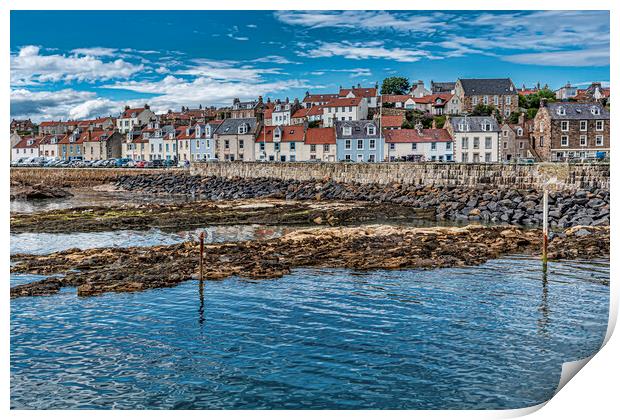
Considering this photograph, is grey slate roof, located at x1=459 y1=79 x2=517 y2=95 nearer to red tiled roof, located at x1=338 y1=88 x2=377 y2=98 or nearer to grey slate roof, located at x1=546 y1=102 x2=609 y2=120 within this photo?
red tiled roof, located at x1=338 y1=88 x2=377 y2=98

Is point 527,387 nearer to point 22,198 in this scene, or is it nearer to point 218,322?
point 218,322

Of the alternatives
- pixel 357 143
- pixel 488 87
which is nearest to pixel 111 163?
pixel 357 143

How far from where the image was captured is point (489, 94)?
7844 centimetres

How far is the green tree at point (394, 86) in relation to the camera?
321 ft

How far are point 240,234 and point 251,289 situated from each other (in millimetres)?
8947

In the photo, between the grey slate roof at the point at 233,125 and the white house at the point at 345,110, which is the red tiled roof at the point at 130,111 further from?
the grey slate roof at the point at 233,125

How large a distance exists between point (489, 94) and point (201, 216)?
59.4m

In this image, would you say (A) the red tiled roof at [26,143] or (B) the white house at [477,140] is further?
(A) the red tiled roof at [26,143]

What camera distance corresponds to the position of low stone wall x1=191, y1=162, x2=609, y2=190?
29141 millimetres

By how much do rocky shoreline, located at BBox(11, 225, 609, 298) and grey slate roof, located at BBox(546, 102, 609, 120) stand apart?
36.8 metres

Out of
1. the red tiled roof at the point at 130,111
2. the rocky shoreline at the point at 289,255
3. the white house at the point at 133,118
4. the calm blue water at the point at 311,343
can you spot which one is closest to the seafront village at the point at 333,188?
the rocky shoreline at the point at 289,255

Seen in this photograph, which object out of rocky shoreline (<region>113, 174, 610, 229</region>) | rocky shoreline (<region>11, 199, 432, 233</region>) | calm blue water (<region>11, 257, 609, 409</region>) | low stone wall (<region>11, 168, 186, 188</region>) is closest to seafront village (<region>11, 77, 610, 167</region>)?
low stone wall (<region>11, 168, 186, 188</region>)

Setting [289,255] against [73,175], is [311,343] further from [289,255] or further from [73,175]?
[73,175]

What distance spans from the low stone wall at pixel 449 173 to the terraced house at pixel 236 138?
616 inches
